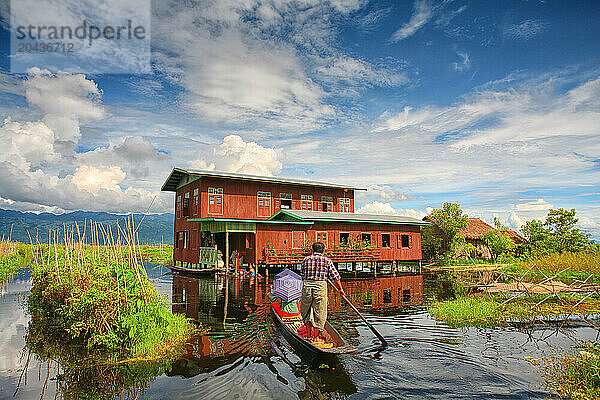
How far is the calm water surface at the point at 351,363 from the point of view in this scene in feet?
22.8

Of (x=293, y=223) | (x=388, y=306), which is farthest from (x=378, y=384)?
(x=293, y=223)

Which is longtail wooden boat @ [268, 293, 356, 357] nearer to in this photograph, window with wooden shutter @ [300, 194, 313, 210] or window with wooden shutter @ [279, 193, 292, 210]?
window with wooden shutter @ [279, 193, 292, 210]

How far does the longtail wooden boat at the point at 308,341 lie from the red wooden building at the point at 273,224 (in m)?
13.9

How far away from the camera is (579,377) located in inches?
269

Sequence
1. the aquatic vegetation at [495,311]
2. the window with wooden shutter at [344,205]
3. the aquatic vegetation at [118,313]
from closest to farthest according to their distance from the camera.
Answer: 1. the aquatic vegetation at [118,313]
2. the aquatic vegetation at [495,311]
3. the window with wooden shutter at [344,205]

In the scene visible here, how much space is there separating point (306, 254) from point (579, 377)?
1935 cm

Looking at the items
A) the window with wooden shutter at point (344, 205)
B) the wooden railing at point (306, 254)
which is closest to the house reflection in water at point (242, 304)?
the wooden railing at point (306, 254)

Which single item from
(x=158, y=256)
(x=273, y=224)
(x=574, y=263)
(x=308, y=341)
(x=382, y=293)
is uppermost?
(x=273, y=224)

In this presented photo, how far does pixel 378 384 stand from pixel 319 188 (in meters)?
27.7

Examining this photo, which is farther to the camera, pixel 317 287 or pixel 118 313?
pixel 317 287

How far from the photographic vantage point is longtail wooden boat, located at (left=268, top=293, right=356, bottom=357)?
25.6 ft

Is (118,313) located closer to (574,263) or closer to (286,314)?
(286,314)

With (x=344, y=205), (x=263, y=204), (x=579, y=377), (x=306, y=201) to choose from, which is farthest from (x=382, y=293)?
(x=344, y=205)

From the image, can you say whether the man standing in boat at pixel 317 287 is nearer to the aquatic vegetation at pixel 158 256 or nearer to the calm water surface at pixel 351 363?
the calm water surface at pixel 351 363
